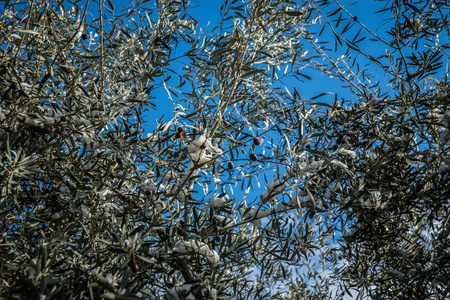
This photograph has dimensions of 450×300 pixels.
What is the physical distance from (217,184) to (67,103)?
1.22m

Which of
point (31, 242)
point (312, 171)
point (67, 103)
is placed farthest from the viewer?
point (67, 103)

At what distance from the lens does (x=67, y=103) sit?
2.33 meters

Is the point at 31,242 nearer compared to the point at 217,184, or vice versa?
the point at 31,242

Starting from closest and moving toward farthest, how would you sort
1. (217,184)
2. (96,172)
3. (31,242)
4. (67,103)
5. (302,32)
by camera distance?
(31,242) < (67,103) < (96,172) < (217,184) < (302,32)

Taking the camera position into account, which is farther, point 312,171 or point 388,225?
point 388,225

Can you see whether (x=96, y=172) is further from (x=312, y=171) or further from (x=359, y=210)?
(x=359, y=210)

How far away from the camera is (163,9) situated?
10.8 feet

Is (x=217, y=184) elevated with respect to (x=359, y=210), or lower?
elevated

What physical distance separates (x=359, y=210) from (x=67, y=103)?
1.88m

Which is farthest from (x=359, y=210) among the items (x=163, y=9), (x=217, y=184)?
(x=163, y=9)

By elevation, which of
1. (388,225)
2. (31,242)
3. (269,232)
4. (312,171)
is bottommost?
(31,242)

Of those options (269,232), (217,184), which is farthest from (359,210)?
(217,184)

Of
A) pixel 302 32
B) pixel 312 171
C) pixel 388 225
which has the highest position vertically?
pixel 302 32

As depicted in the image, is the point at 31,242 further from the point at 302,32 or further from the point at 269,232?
the point at 302,32
